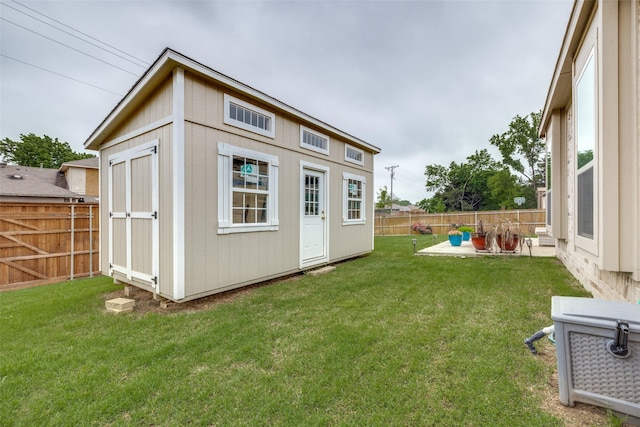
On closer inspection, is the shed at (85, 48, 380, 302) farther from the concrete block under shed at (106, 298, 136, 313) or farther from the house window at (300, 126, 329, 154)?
the concrete block under shed at (106, 298, 136, 313)

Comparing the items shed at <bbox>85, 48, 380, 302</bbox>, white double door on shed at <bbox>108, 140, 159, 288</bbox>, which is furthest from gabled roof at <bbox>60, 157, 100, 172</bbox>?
white double door on shed at <bbox>108, 140, 159, 288</bbox>

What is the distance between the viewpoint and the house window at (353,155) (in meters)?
7.32

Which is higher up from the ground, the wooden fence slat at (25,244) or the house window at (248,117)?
the house window at (248,117)

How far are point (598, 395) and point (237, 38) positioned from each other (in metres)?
9.91

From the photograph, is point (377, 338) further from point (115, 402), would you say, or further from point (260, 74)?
point (260, 74)

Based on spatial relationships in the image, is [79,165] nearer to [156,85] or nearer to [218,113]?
[156,85]

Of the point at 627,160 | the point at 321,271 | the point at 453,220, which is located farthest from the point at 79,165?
the point at 453,220

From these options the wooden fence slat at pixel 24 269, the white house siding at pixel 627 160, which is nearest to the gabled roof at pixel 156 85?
the wooden fence slat at pixel 24 269

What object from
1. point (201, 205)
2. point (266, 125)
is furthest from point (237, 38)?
point (201, 205)

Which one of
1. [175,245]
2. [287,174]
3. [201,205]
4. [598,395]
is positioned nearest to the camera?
[598,395]

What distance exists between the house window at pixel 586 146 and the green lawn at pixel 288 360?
1.17 metres

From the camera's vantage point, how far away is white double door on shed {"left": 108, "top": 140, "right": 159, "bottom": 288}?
13.1ft

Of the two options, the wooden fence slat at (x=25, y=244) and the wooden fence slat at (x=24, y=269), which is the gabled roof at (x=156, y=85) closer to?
the wooden fence slat at (x=25, y=244)

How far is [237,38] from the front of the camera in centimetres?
811
